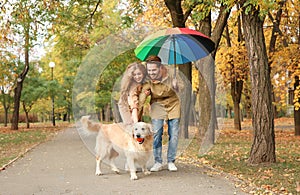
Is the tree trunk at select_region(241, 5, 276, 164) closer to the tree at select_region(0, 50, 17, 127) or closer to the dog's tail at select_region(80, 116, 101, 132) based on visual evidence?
the dog's tail at select_region(80, 116, 101, 132)

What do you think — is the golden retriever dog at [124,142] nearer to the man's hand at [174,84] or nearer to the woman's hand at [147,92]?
the woman's hand at [147,92]

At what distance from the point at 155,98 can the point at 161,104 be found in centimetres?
17

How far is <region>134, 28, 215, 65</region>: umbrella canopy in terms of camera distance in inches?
349

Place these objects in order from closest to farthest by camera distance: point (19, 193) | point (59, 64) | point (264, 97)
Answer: point (19, 193), point (264, 97), point (59, 64)

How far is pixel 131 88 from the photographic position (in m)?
7.74

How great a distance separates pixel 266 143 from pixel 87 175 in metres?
3.63

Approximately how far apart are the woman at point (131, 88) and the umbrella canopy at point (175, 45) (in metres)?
1.06

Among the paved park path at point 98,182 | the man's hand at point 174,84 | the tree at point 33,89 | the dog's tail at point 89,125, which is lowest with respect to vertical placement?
the paved park path at point 98,182

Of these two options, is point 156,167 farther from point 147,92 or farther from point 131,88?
point 131,88

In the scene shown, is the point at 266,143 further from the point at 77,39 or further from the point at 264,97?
the point at 77,39

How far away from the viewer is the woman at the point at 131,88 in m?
7.74

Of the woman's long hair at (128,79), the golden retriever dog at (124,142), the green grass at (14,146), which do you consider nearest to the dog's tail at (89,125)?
the golden retriever dog at (124,142)

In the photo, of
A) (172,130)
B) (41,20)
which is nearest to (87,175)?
(172,130)

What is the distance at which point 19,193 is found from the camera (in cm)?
660
